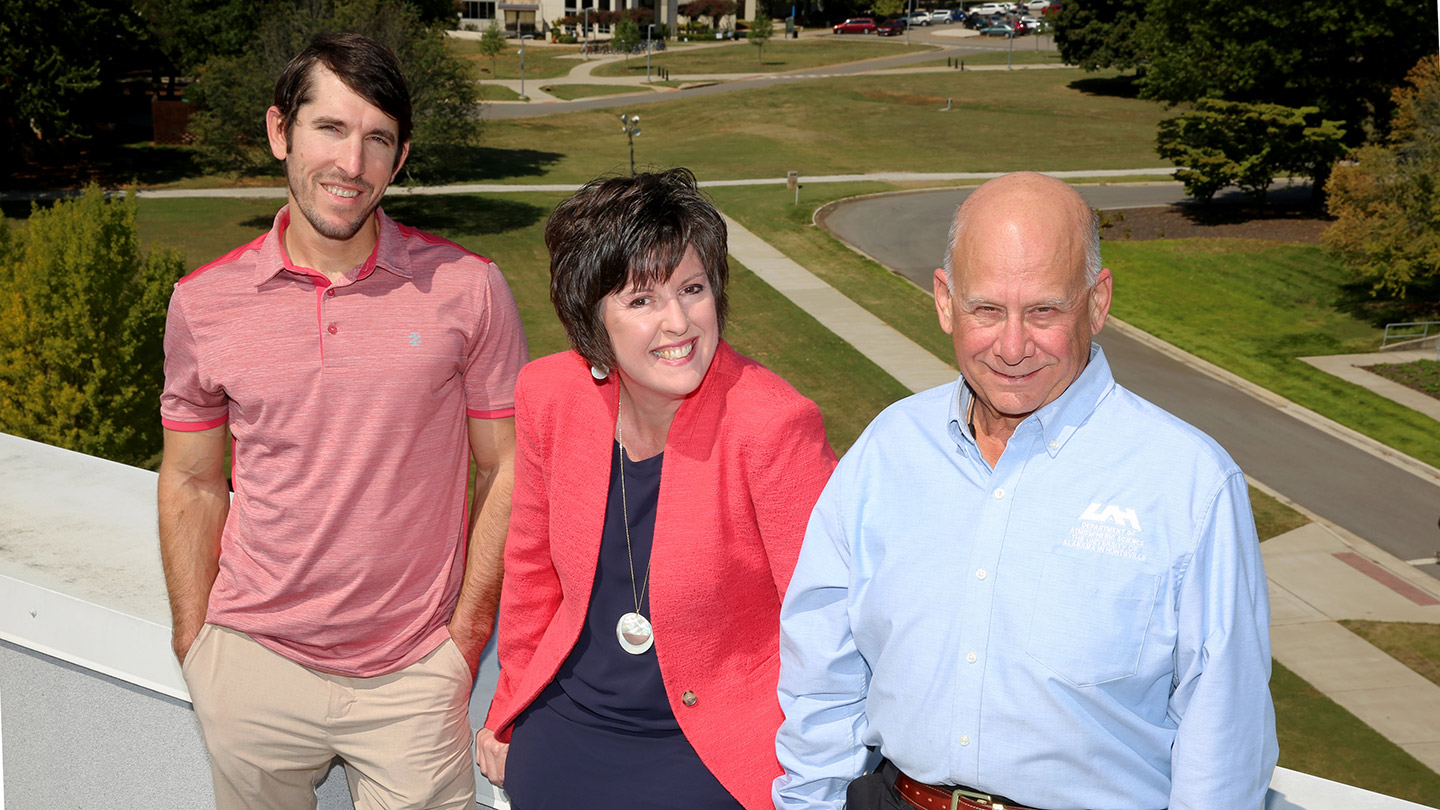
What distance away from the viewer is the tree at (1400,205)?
26484 mm

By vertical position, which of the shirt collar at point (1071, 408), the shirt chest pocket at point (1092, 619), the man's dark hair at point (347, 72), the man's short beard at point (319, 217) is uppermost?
the man's dark hair at point (347, 72)

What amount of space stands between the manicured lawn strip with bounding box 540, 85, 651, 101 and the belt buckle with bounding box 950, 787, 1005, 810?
62915 millimetres

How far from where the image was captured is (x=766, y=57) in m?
78.4

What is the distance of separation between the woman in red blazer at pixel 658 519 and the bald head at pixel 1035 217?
2.07ft

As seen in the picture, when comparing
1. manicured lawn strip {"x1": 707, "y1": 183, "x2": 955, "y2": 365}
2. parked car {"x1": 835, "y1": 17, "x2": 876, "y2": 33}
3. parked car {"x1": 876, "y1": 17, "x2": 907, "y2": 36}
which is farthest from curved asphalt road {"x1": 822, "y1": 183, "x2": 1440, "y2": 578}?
parked car {"x1": 835, "y1": 17, "x2": 876, "y2": 33}

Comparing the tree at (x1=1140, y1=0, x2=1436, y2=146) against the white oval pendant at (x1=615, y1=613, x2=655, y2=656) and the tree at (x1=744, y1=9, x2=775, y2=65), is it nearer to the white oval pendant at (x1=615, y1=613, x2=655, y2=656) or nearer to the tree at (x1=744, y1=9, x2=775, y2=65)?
the tree at (x1=744, y1=9, x2=775, y2=65)

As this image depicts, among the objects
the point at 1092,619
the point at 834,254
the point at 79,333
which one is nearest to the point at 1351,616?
the point at 1092,619

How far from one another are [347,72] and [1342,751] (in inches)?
535

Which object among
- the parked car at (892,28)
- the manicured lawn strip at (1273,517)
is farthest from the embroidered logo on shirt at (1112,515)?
the parked car at (892,28)

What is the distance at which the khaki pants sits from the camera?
332cm

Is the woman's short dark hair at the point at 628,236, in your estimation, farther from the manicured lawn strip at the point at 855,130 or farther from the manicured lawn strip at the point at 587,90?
the manicured lawn strip at the point at 587,90

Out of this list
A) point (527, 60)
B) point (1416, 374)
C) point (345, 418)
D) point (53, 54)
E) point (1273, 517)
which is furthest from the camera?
point (527, 60)

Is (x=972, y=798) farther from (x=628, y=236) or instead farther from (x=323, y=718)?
(x=323, y=718)

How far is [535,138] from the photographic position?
2064 inches
